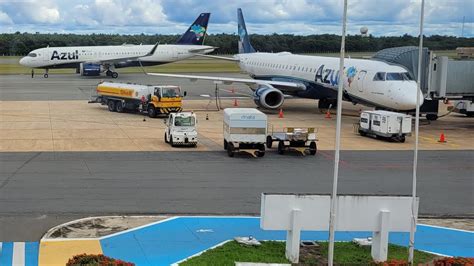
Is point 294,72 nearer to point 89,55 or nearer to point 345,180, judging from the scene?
point 345,180

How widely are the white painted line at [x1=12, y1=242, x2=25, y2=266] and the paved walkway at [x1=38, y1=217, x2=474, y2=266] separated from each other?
0.47 m

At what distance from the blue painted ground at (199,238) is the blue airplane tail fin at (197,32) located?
253 ft

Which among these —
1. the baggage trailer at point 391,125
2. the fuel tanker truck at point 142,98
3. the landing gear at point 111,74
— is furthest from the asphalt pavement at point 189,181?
the landing gear at point 111,74

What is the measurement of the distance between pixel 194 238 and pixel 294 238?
135 inches

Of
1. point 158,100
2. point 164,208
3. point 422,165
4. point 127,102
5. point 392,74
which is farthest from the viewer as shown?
point 127,102

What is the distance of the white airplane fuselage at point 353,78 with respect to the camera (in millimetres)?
38938

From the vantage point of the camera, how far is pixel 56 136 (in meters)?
36.6

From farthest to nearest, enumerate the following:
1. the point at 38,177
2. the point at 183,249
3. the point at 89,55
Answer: the point at 89,55
the point at 38,177
the point at 183,249

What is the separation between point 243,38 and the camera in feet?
217

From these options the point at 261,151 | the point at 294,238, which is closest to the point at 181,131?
the point at 261,151

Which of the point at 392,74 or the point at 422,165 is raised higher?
the point at 392,74

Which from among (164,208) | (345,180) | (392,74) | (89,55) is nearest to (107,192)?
(164,208)

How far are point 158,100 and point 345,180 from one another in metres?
22.6

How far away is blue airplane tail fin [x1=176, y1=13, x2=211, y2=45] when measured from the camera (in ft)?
311
